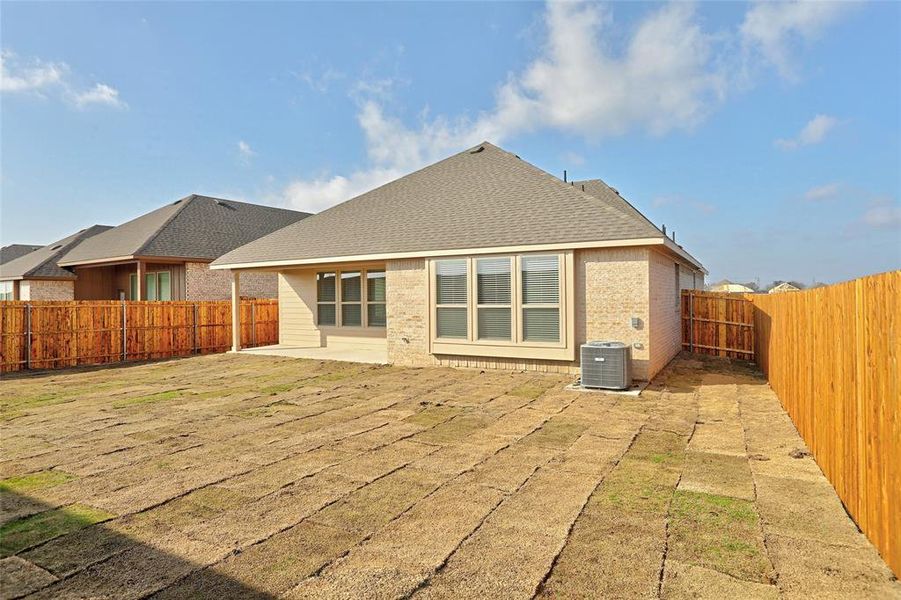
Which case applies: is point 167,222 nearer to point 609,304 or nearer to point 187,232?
point 187,232

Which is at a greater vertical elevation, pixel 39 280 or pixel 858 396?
pixel 39 280

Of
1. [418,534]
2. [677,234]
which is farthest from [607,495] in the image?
[677,234]

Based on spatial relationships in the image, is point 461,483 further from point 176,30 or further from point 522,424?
point 176,30

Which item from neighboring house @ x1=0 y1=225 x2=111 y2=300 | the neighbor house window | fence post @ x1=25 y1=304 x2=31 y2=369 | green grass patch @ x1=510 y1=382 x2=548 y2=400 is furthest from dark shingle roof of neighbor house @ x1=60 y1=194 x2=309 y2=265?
green grass patch @ x1=510 y1=382 x2=548 y2=400

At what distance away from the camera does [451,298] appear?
11203 millimetres

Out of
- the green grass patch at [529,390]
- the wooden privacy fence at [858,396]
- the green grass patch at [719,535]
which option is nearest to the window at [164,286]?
the green grass patch at [529,390]

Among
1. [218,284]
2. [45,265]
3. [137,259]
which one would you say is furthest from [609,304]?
[45,265]

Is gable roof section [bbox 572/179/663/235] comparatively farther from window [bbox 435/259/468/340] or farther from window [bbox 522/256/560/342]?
window [bbox 435/259/468/340]

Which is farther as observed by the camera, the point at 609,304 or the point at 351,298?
the point at 351,298

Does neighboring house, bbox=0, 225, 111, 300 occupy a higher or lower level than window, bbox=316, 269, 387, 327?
higher

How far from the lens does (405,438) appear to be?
5.86 m

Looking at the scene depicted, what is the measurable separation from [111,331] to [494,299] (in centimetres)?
1212

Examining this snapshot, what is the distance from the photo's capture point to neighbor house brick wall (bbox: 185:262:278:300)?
19859mm

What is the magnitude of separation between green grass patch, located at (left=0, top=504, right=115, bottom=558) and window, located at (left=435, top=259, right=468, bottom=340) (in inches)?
317
